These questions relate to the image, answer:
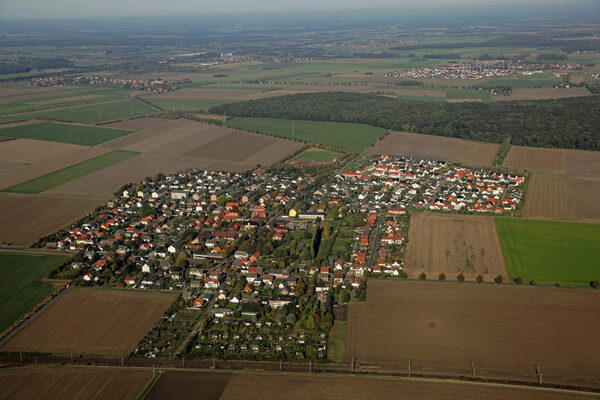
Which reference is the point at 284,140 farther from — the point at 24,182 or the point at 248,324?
the point at 248,324

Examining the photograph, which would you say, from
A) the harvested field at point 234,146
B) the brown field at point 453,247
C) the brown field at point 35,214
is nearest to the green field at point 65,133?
the harvested field at point 234,146

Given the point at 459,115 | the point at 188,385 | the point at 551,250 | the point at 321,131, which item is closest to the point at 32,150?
the point at 321,131

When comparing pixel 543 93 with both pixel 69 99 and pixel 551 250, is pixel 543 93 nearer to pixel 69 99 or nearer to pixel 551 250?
pixel 551 250

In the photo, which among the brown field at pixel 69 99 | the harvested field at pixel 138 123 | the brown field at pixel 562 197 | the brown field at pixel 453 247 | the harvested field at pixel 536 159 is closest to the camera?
the brown field at pixel 453 247

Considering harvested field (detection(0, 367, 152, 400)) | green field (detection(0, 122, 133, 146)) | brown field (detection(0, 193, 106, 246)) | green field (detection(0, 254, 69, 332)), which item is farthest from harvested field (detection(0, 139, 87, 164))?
harvested field (detection(0, 367, 152, 400))

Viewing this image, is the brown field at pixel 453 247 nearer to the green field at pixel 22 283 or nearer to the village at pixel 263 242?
the village at pixel 263 242

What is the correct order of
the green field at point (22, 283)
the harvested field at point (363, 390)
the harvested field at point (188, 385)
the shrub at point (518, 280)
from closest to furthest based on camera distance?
the harvested field at point (363, 390) → the harvested field at point (188, 385) → the green field at point (22, 283) → the shrub at point (518, 280)

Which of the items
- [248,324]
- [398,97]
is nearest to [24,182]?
[248,324]
